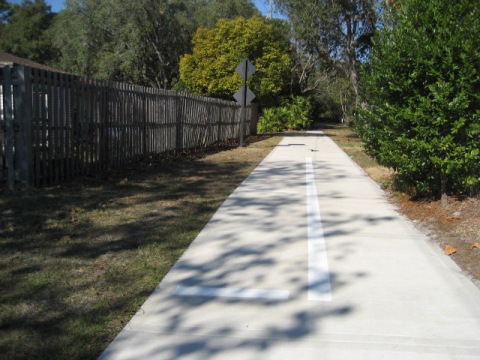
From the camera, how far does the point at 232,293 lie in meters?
4.38

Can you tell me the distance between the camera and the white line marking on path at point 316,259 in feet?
14.6

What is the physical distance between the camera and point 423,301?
171 inches

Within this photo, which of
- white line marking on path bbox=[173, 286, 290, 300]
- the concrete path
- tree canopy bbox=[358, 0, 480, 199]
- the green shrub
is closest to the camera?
the concrete path

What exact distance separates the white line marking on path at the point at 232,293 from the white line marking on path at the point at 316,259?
296 millimetres

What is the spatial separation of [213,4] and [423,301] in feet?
139

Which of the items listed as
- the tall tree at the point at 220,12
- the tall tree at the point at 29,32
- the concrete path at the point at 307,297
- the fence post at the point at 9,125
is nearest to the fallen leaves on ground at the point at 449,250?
the concrete path at the point at 307,297

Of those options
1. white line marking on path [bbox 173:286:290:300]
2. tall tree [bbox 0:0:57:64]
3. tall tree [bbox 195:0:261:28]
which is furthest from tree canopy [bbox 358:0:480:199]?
tall tree [bbox 0:0:57:64]

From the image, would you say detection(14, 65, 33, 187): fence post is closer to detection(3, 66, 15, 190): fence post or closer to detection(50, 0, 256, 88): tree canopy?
detection(3, 66, 15, 190): fence post

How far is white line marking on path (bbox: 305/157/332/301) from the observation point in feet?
14.6

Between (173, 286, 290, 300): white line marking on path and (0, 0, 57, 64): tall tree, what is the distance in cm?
5037

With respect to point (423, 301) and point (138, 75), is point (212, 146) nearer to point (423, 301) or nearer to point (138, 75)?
point (423, 301)

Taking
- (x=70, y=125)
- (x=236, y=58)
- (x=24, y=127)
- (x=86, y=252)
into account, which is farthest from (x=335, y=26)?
(x=86, y=252)

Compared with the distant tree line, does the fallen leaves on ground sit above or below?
below

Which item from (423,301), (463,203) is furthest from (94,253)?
(463,203)
